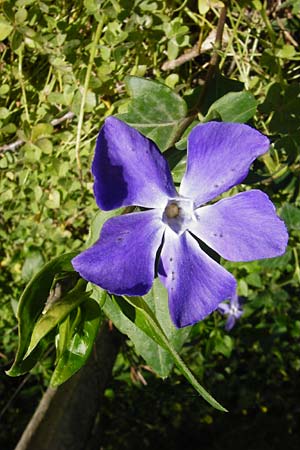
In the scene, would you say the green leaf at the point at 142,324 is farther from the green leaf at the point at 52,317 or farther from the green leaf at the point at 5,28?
the green leaf at the point at 5,28

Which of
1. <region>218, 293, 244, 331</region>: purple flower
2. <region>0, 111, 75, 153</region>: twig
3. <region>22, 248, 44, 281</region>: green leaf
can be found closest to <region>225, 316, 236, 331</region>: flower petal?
<region>218, 293, 244, 331</region>: purple flower

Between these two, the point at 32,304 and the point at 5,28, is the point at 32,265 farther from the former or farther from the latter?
the point at 32,304

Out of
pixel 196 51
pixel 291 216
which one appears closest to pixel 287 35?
pixel 196 51

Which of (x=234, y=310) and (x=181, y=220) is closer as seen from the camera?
(x=181, y=220)

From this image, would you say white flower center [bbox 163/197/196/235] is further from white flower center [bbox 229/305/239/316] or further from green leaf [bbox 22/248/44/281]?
white flower center [bbox 229/305/239/316]

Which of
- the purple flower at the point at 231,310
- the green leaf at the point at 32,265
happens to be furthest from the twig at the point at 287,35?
the purple flower at the point at 231,310

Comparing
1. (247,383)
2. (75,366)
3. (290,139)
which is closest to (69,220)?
(290,139)
